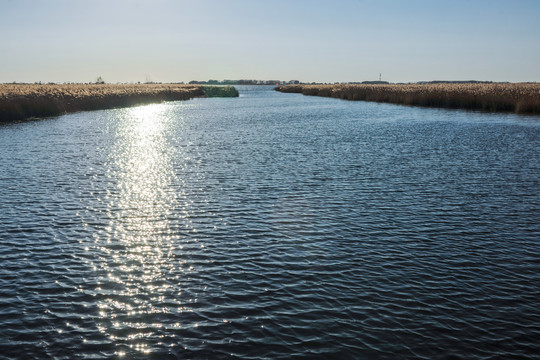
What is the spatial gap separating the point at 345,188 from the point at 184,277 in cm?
1200

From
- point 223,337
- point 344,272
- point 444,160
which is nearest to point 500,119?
point 444,160

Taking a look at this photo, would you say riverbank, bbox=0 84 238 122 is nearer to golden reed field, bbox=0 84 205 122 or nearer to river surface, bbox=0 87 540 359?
golden reed field, bbox=0 84 205 122

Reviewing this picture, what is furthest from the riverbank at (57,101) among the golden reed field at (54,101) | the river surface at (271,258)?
the river surface at (271,258)

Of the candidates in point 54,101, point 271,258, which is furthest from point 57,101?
point 271,258

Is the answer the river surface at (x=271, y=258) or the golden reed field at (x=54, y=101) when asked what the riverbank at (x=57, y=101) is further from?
the river surface at (x=271, y=258)

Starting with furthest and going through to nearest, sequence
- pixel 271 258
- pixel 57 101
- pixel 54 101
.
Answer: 1. pixel 57 101
2. pixel 54 101
3. pixel 271 258

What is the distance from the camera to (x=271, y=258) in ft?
46.1

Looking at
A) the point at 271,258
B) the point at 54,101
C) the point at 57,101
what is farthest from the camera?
the point at 57,101

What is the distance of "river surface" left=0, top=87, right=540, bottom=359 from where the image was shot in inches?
386

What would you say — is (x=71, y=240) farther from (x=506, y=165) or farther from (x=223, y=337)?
(x=506, y=165)

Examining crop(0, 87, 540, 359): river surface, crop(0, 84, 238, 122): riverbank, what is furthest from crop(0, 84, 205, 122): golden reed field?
crop(0, 87, 540, 359): river surface

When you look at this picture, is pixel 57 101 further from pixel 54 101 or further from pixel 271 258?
pixel 271 258

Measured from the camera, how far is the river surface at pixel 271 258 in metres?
9.81

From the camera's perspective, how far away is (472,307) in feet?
36.5
